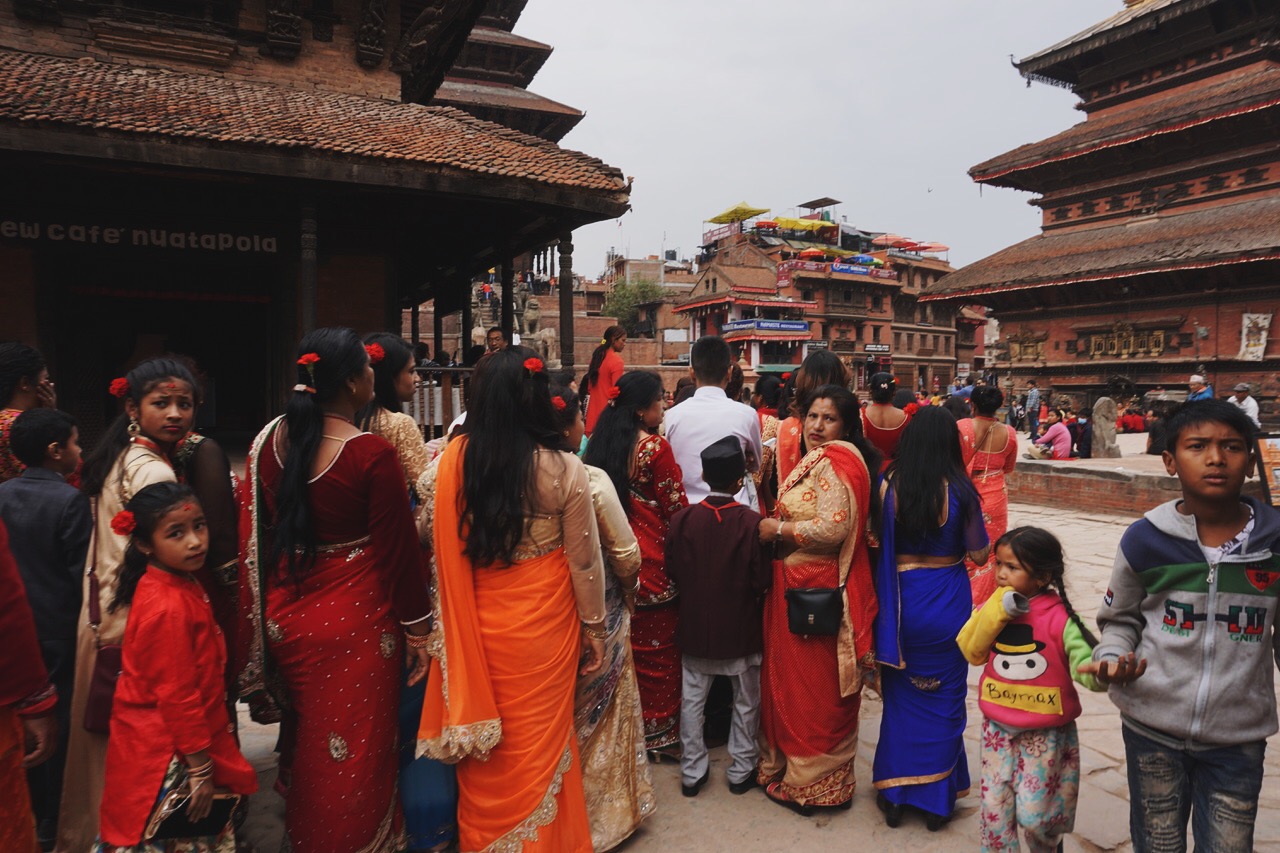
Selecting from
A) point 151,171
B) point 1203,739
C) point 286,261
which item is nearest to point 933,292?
point 286,261

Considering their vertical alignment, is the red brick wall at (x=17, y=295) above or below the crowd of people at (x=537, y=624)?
above

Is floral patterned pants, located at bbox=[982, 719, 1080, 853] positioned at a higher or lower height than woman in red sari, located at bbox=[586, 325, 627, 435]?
lower

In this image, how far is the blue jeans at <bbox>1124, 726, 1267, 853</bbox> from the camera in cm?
207

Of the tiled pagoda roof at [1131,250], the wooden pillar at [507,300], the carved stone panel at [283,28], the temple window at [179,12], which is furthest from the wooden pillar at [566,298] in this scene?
the tiled pagoda roof at [1131,250]

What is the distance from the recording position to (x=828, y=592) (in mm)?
3131

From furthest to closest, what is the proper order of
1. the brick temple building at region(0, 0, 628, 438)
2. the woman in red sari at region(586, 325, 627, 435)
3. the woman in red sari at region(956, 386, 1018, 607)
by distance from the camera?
the brick temple building at region(0, 0, 628, 438)
the woman in red sari at region(586, 325, 627, 435)
the woman in red sari at region(956, 386, 1018, 607)

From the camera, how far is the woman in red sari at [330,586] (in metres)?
2.46

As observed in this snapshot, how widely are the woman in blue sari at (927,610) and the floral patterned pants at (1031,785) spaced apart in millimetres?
498

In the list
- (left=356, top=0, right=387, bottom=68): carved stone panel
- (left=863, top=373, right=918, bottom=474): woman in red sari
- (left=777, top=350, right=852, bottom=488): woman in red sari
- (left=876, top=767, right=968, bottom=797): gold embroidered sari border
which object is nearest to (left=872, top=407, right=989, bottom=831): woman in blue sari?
(left=876, top=767, right=968, bottom=797): gold embroidered sari border

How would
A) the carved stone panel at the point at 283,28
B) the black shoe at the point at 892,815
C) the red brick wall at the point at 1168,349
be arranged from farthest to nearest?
the red brick wall at the point at 1168,349 < the carved stone panel at the point at 283,28 < the black shoe at the point at 892,815

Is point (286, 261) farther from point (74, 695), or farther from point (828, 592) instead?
point (828, 592)

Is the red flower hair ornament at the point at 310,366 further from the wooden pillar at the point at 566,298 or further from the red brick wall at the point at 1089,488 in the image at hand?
the red brick wall at the point at 1089,488

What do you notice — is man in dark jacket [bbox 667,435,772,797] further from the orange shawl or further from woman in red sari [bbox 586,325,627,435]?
woman in red sari [bbox 586,325,627,435]

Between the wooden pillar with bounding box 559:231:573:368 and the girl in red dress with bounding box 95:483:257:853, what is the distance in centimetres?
729
